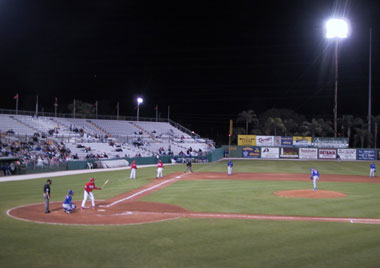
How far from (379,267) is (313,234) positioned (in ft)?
11.6

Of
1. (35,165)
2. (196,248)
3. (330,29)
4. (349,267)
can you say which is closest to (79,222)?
(196,248)

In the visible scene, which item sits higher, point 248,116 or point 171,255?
point 248,116

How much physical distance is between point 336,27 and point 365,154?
35377 mm

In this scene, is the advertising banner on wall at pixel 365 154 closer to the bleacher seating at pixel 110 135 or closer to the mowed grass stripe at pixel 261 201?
the bleacher seating at pixel 110 135

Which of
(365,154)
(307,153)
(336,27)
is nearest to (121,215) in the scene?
(336,27)

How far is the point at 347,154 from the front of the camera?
70562 millimetres

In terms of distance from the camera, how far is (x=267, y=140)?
232 ft

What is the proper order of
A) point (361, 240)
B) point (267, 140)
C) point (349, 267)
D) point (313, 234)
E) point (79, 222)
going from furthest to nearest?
point (267, 140)
point (79, 222)
point (313, 234)
point (361, 240)
point (349, 267)

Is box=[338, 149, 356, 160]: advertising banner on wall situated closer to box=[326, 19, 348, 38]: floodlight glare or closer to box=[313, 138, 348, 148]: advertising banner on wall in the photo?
box=[313, 138, 348, 148]: advertising banner on wall

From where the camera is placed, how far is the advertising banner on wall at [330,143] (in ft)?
230

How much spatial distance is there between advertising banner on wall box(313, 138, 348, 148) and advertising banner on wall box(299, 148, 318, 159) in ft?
3.75

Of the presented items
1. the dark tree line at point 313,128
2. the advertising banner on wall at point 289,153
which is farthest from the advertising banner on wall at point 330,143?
the dark tree line at point 313,128

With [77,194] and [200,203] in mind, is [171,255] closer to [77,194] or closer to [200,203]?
[200,203]

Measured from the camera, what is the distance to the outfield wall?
70.4 meters
